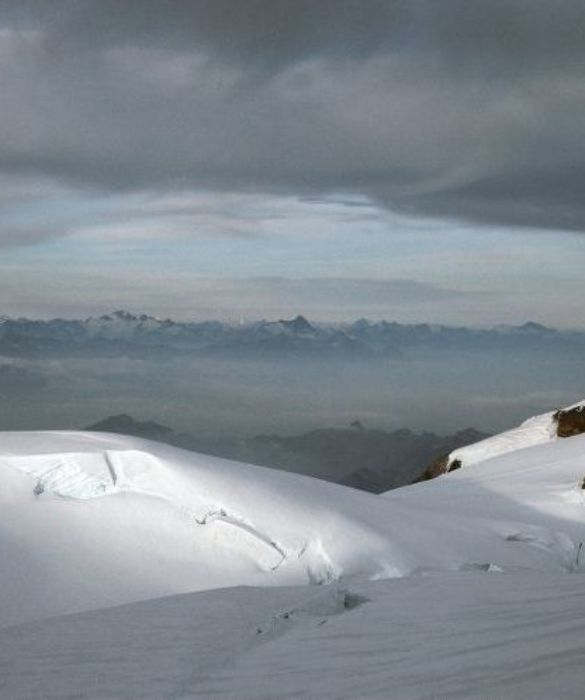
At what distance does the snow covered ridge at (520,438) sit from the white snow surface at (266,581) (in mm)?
6245

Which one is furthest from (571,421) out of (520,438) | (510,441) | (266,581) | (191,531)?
(266,581)

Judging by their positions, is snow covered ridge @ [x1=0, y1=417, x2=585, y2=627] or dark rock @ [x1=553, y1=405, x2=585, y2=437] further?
dark rock @ [x1=553, y1=405, x2=585, y2=437]

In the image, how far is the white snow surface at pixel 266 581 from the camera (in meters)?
4.38

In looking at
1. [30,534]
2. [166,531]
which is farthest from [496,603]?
[30,534]

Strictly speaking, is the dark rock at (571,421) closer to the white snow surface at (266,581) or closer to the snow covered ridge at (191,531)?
the white snow surface at (266,581)

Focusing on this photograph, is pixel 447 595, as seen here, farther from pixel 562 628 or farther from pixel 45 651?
pixel 45 651

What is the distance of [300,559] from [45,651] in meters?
3.18

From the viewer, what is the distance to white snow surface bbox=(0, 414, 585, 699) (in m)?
4.38

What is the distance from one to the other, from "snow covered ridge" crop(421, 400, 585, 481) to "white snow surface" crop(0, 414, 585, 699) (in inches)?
246

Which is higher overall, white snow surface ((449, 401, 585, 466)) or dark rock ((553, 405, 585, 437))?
dark rock ((553, 405, 585, 437))

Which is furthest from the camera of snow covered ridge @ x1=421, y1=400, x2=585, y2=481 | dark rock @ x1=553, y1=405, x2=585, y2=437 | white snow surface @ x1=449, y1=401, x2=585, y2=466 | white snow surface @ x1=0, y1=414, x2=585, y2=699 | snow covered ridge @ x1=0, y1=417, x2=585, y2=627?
white snow surface @ x1=449, y1=401, x2=585, y2=466

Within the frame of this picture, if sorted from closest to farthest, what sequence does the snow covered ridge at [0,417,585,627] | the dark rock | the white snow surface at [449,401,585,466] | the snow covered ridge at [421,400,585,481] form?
the snow covered ridge at [0,417,585,627]
the dark rock
the snow covered ridge at [421,400,585,481]
the white snow surface at [449,401,585,466]

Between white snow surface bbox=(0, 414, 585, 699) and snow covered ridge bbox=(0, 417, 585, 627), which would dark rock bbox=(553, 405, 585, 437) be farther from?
snow covered ridge bbox=(0, 417, 585, 627)

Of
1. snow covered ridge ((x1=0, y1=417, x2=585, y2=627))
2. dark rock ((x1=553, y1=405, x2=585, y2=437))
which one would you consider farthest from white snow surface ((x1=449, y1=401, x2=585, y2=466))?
snow covered ridge ((x1=0, y1=417, x2=585, y2=627))
